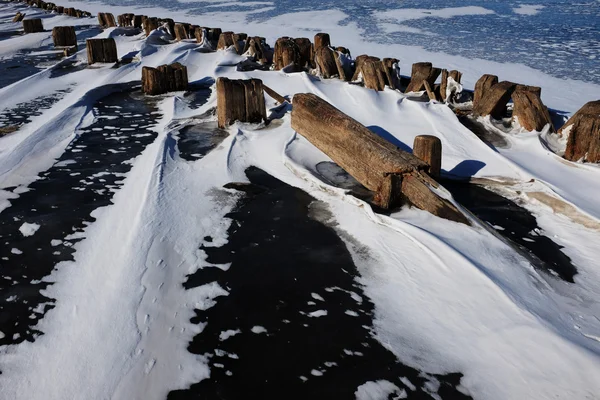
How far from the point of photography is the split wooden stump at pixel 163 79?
6.30 metres

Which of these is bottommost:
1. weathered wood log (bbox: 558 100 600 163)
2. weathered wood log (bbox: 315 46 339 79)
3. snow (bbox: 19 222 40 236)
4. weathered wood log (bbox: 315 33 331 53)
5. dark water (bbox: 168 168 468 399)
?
dark water (bbox: 168 168 468 399)

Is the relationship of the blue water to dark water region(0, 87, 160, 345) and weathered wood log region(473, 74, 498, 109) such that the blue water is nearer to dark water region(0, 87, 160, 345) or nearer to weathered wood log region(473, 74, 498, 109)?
weathered wood log region(473, 74, 498, 109)

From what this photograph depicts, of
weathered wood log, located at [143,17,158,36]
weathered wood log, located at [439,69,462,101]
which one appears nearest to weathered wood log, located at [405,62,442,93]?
weathered wood log, located at [439,69,462,101]

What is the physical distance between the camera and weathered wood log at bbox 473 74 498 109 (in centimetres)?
528

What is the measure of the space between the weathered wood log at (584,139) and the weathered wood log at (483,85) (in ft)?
4.36

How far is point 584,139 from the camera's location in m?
3.94

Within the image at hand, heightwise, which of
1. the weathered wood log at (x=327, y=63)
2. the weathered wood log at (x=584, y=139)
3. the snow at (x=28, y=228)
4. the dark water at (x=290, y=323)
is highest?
the weathered wood log at (x=327, y=63)

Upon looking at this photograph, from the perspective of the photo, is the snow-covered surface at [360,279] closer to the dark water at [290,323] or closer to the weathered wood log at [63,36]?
the dark water at [290,323]

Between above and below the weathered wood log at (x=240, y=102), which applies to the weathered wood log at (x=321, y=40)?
above

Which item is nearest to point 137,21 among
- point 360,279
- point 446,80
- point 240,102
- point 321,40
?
point 321,40

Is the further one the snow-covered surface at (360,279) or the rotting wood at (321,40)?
the rotting wood at (321,40)

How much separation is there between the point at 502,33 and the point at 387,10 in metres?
6.64

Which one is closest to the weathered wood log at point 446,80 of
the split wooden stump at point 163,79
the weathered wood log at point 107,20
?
the split wooden stump at point 163,79

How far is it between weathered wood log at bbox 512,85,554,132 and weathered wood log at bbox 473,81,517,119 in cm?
15
